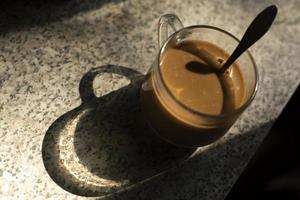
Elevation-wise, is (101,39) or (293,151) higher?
(101,39)

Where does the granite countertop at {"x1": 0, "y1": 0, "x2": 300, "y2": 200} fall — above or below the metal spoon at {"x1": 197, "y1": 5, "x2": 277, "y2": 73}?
below

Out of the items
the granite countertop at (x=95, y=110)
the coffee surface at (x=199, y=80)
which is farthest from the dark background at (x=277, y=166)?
the coffee surface at (x=199, y=80)

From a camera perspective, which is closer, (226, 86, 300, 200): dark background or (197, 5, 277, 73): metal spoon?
(197, 5, 277, 73): metal spoon

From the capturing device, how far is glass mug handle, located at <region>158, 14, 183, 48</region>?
823 millimetres

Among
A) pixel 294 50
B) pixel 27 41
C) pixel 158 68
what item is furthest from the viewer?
pixel 294 50

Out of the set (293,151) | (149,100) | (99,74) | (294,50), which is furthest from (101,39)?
(293,151)

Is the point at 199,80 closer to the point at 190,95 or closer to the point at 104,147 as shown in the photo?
the point at 190,95

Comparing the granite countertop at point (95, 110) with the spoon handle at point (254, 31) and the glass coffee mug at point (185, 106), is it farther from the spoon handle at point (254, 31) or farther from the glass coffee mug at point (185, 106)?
the spoon handle at point (254, 31)

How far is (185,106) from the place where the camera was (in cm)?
69

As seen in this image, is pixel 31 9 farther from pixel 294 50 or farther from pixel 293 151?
pixel 293 151

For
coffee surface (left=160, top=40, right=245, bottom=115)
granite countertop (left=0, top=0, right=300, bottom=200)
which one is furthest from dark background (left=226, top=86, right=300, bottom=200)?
coffee surface (left=160, top=40, right=245, bottom=115)

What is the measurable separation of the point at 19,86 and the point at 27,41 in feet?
0.27

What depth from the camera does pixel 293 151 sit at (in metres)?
1.29

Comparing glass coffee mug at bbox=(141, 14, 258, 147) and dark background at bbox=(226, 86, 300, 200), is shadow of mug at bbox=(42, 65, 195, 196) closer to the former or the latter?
glass coffee mug at bbox=(141, 14, 258, 147)
